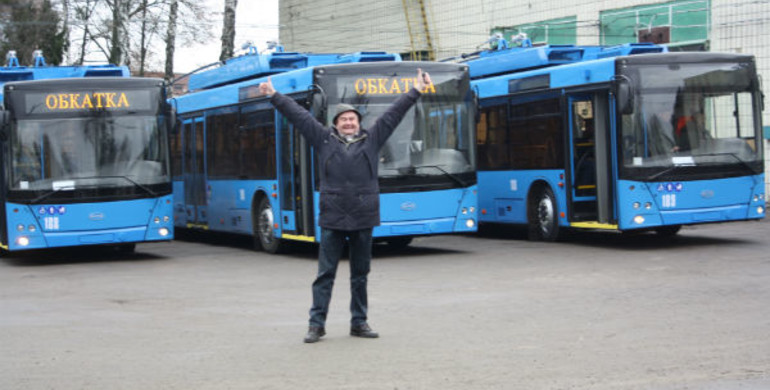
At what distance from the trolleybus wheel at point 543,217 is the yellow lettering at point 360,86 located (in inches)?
161

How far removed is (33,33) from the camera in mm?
40188

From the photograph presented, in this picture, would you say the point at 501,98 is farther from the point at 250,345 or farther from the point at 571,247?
the point at 250,345

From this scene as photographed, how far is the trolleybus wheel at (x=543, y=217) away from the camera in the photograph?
19250mm

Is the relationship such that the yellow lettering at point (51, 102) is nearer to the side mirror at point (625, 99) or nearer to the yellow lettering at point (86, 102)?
the yellow lettering at point (86, 102)

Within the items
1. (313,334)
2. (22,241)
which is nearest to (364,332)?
(313,334)

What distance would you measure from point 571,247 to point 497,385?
11216 millimetres

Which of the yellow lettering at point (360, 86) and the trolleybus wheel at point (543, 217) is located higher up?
the yellow lettering at point (360, 86)

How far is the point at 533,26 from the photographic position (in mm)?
34500

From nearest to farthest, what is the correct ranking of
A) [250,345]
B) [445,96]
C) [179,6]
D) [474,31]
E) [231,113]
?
[250,345] → [445,96] → [231,113] → [179,6] → [474,31]

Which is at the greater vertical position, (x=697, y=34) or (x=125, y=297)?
(x=697, y=34)

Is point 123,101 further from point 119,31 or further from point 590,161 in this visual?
point 119,31

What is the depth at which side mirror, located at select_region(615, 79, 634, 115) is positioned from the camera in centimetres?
1669

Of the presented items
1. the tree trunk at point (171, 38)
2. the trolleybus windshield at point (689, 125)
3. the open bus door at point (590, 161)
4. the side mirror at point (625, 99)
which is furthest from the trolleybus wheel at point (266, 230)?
the tree trunk at point (171, 38)

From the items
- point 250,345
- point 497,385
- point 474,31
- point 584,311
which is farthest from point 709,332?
point 474,31
